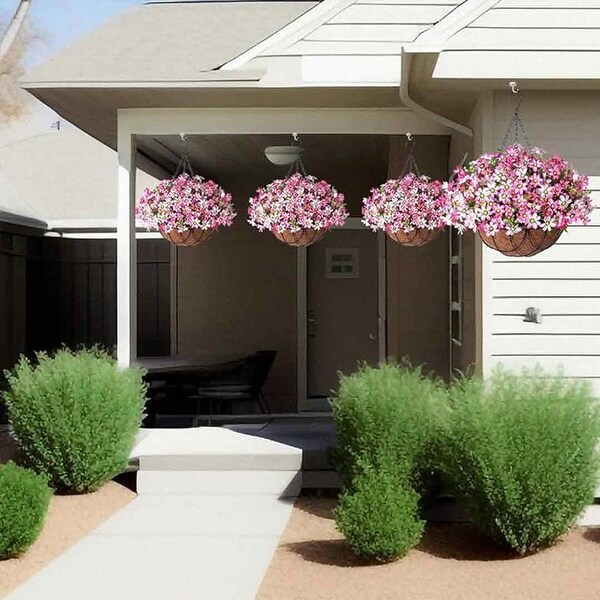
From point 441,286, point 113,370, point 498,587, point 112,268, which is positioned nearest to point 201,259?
point 112,268

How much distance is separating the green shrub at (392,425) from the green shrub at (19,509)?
6.80 ft

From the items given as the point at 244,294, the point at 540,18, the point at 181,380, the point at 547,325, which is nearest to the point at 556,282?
the point at 547,325

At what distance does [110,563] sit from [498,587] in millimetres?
2278

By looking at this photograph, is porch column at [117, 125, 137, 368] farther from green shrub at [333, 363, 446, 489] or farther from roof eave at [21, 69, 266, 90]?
green shrub at [333, 363, 446, 489]

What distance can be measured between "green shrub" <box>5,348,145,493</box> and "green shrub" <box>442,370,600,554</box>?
279 centimetres

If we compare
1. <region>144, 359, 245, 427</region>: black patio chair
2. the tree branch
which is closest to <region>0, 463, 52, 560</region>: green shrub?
<region>144, 359, 245, 427</region>: black patio chair

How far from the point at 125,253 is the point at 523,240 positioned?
399 cm

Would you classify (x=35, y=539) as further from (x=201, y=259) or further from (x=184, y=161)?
(x=201, y=259)

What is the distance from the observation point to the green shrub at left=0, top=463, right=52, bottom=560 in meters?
6.82

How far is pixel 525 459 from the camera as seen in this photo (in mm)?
6887

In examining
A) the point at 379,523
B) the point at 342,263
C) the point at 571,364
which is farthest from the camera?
the point at 342,263

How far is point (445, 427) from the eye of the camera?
23.9 ft

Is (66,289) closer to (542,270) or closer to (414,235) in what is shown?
(414,235)

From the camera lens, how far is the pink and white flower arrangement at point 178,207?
9.70 m
